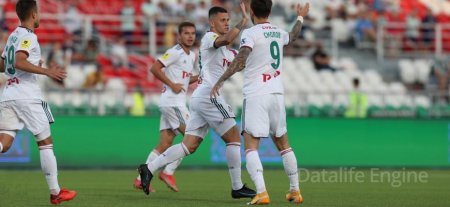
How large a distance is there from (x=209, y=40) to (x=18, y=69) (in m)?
2.61

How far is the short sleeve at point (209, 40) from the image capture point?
47.6ft

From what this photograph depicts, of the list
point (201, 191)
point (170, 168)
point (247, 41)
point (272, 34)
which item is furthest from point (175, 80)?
point (247, 41)

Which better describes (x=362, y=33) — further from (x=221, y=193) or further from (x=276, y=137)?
(x=276, y=137)

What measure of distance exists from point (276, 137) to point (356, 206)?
4.14 ft

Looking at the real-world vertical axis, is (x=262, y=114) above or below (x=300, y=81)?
above

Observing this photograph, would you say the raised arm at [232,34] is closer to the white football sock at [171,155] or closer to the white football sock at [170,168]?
the white football sock at [171,155]

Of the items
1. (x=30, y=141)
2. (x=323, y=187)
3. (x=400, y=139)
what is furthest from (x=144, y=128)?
(x=323, y=187)

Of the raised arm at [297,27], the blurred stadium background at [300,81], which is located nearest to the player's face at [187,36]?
the raised arm at [297,27]

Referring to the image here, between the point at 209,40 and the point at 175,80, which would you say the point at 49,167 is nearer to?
the point at 209,40

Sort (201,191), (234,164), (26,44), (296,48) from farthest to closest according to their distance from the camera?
1. (296,48)
2. (201,191)
3. (234,164)
4. (26,44)

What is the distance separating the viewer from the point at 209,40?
14594 millimetres

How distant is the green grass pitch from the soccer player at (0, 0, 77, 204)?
0.49m

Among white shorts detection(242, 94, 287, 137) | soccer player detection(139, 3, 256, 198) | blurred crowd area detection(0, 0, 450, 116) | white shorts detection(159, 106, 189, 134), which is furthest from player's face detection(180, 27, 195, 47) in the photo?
blurred crowd area detection(0, 0, 450, 116)

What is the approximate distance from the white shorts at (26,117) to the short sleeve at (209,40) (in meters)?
2.31
